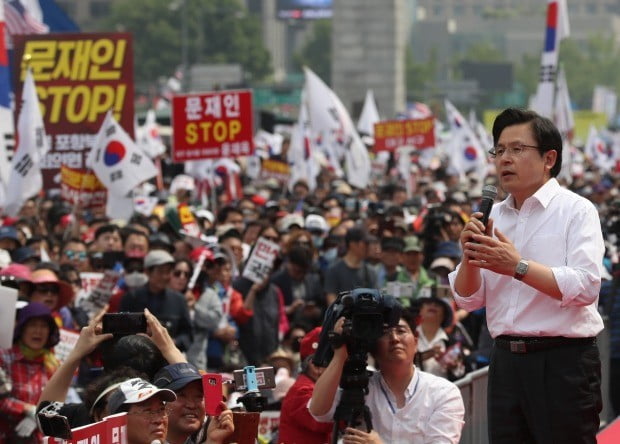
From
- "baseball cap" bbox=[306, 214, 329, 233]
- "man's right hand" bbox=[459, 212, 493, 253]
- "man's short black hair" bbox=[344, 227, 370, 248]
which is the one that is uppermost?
"man's right hand" bbox=[459, 212, 493, 253]

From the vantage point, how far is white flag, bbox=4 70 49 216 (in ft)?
51.9

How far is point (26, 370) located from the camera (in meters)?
8.73

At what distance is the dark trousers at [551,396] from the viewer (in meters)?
6.03

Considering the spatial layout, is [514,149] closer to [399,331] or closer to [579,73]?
[399,331]

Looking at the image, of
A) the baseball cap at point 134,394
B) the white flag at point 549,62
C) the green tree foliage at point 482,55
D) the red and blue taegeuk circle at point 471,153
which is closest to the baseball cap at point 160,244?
the white flag at point 549,62

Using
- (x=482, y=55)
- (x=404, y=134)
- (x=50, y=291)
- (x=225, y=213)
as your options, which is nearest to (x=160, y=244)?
(x=50, y=291)

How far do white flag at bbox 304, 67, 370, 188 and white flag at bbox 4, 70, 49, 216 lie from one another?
9432 mm

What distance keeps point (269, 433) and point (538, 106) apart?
30.5 feet

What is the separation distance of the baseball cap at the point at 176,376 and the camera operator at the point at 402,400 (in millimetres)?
502

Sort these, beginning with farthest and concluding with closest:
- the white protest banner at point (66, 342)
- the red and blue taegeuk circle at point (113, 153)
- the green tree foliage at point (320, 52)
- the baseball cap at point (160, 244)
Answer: the green tree foliage at point (320, 52) < the red and blue taegeuk circle at point (113, 153) < the baseball cap at point (160, 244) < the white protest banner at point (66, 342)

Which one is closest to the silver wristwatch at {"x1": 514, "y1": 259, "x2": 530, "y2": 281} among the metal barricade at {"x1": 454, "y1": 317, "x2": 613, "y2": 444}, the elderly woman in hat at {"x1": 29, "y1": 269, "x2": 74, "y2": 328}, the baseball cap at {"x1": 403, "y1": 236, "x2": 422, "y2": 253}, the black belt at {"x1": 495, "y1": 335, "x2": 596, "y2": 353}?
the black belt at {"x1": 495, "y1": 335, "x2": 596, "y2": 353}

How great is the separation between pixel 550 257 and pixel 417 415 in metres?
1.01

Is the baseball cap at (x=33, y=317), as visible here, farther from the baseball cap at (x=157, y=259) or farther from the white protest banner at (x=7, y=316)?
the baseball cap at (x=157, y=259)

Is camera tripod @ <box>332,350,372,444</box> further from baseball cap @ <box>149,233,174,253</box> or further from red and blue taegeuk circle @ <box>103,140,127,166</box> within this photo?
red and blue taegeuk circle @ <box>103,140,127,166</box>
